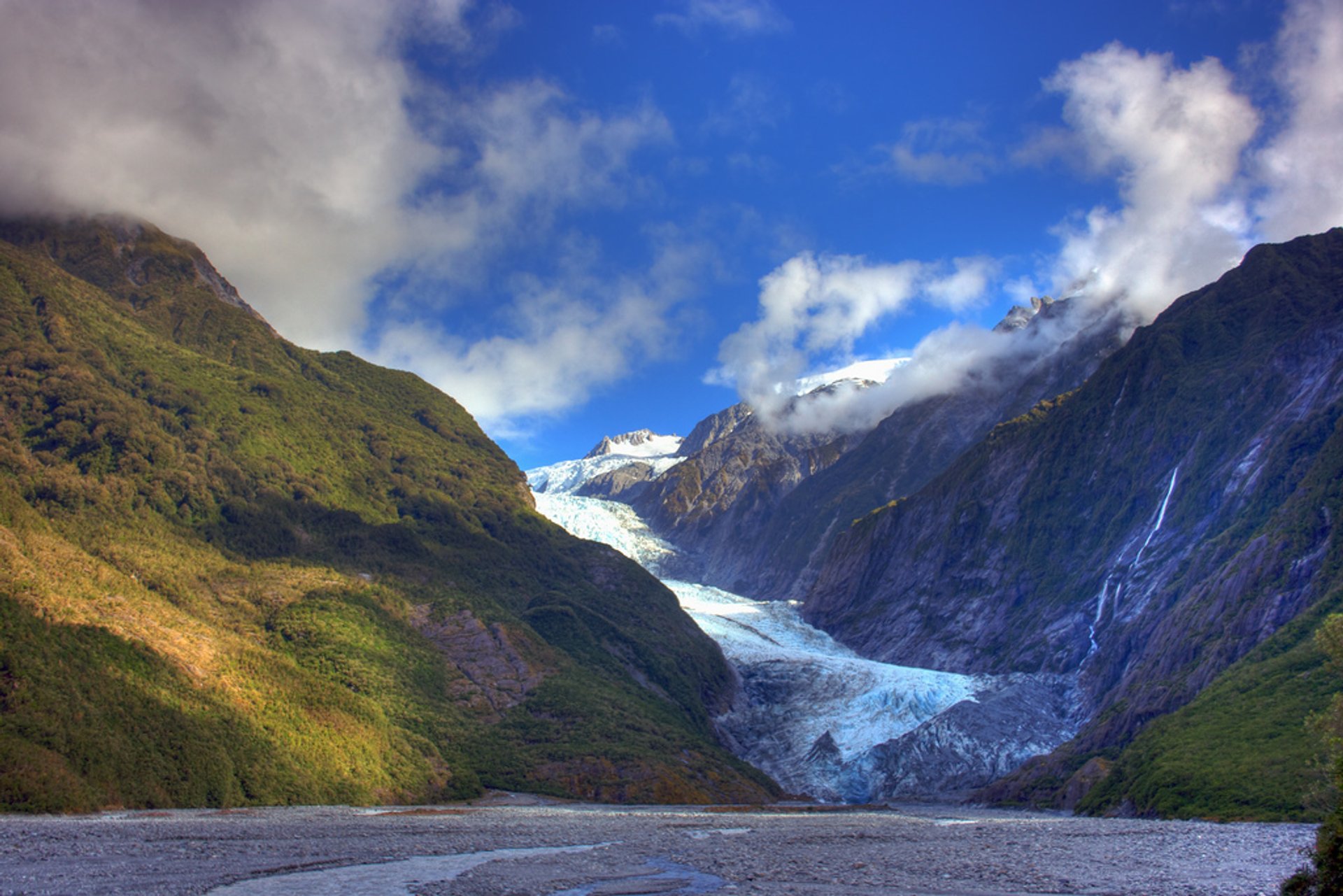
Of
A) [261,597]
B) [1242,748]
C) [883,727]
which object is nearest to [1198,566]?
[883,727]

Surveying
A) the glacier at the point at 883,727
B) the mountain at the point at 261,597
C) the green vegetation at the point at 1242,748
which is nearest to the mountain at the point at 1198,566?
the green vegetation at the point at 1242,748

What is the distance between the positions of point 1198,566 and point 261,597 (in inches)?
5075

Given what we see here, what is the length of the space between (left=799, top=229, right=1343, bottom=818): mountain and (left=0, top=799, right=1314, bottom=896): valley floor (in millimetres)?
18070

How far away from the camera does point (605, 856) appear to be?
5503cm

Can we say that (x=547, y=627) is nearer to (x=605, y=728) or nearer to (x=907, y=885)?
(x=605, y=728)

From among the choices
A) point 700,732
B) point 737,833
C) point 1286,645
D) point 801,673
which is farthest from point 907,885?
point 801,673

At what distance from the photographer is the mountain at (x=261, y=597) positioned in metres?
81.0

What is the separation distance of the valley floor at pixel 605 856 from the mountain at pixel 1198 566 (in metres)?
18.1

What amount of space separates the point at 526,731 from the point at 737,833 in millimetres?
54583

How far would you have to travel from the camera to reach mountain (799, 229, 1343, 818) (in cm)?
9131

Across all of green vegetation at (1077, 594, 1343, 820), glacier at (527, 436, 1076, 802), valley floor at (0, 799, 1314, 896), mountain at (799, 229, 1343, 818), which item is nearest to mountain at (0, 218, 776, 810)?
glacier at (527, 436, 1076, 802)

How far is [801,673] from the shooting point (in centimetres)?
17875

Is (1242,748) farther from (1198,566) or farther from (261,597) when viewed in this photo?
(261,597)

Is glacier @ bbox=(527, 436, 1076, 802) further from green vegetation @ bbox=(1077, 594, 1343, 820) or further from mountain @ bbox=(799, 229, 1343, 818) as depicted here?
green vegetation @ bbox=(1077, 594, 1343, 820)
